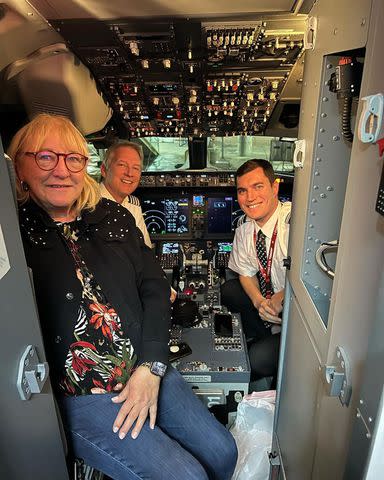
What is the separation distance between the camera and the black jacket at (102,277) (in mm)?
1066

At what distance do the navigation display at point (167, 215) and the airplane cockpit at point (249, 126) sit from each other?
201 millimetres

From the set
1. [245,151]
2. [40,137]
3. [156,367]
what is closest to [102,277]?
[156,367]

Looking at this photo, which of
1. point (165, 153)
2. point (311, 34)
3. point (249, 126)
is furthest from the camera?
point (165, 153)

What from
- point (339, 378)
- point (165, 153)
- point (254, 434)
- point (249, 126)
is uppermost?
point (249, 126)

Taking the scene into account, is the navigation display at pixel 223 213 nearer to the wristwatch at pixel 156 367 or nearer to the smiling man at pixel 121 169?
the smiling man at pixel 121 169

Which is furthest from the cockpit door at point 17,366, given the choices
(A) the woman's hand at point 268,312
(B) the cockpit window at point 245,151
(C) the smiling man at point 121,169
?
(B) the cockpit window at point 245,151

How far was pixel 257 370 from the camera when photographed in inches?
81.6

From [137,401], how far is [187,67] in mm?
1728

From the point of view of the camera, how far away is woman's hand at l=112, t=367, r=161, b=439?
1101mm

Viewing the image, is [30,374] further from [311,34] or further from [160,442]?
[311,34]

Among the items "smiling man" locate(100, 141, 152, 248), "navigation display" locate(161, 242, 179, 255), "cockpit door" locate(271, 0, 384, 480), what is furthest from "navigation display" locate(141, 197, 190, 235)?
Result: "cockpit door" locate(271, 0, 384, 480)

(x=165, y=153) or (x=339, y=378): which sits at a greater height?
(x=165, y=153)

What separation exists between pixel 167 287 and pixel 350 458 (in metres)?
0.90

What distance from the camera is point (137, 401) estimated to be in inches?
44.8
